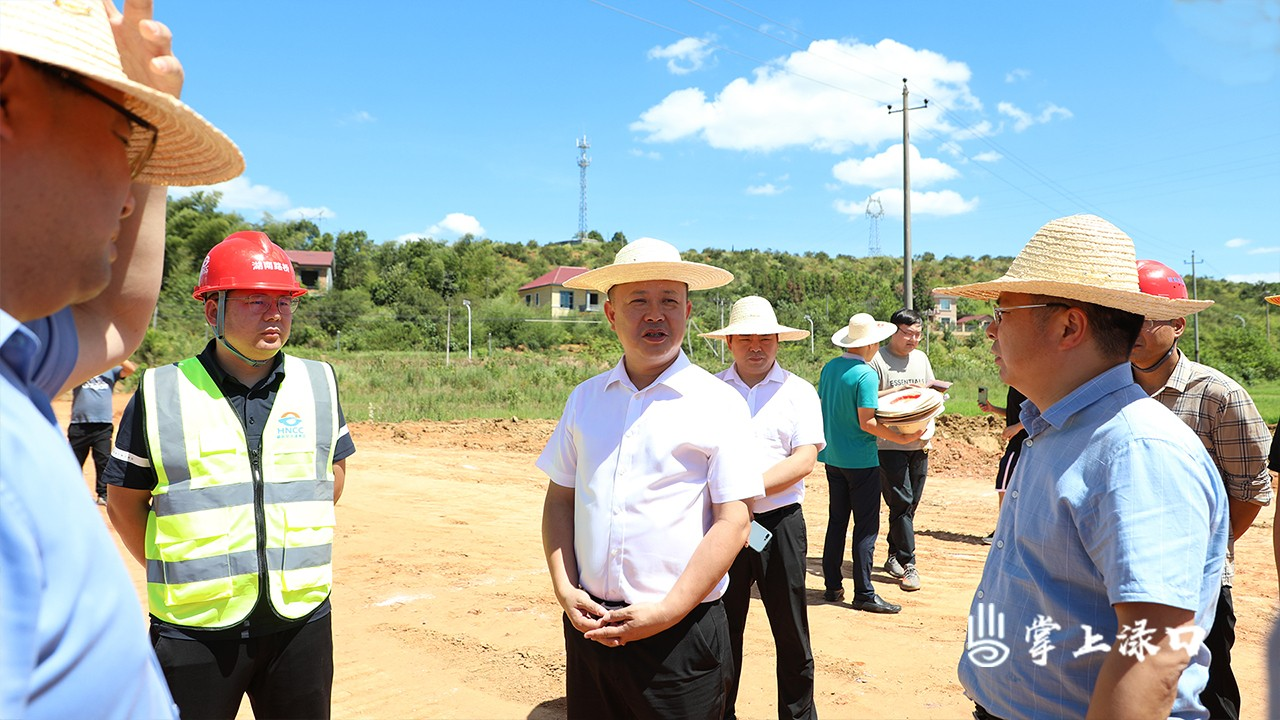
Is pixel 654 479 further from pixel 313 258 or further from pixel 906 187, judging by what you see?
pixel 313 258

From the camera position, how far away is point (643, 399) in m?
2.98

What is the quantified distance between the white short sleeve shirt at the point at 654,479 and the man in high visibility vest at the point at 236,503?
3.33 feet

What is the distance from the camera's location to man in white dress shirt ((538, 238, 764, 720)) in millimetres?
2768

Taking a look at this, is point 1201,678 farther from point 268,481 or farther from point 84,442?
point 84,442

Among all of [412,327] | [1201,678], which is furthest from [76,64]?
[412,327]

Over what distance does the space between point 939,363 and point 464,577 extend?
32770mm

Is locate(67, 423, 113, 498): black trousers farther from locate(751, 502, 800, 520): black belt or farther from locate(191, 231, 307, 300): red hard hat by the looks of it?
locate(751, 502, 800, 520): black belt

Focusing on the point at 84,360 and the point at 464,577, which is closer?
the point at 84,360

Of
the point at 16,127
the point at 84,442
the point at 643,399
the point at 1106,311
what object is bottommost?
the point at 84,442

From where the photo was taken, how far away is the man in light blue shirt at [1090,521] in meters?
1.78

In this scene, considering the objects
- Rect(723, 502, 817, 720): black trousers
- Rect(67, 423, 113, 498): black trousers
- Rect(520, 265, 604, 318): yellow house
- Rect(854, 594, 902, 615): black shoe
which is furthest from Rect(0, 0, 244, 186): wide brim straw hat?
Rect(520, 265, 604, 318): yellow house

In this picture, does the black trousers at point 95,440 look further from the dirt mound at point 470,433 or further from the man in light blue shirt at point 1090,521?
the man in light blue shirt at point 1090,521

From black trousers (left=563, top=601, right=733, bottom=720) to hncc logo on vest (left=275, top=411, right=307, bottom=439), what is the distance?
1280mm

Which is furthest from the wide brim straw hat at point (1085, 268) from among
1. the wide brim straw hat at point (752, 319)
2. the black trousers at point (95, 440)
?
the black trousers at point (95, 440)
